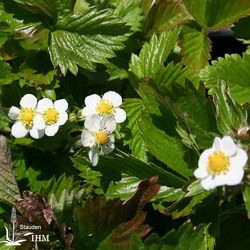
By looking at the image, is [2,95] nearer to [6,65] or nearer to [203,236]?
[6,65]

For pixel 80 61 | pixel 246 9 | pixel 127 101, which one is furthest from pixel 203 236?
pixel 246 9

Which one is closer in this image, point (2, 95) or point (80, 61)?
point (80, 61)

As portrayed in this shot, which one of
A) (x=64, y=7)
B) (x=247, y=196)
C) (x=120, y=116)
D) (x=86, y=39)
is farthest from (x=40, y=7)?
(x=247, y=196)

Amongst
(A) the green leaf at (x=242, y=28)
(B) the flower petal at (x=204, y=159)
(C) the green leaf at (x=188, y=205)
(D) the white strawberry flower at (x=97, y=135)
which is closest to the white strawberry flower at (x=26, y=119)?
(D) the white strawberry flower at (x=97, y=135)

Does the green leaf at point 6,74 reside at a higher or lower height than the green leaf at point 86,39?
lower

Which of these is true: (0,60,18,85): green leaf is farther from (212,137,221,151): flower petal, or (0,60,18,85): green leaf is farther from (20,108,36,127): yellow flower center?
(212,137,221,151): flower petal

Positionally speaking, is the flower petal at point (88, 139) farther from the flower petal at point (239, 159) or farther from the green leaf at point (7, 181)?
the flower petal at point (239, 159)

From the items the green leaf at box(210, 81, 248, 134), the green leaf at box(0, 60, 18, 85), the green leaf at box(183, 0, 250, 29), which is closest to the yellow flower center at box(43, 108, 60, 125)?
the green leaf at box(0, 60, 18, 85)
